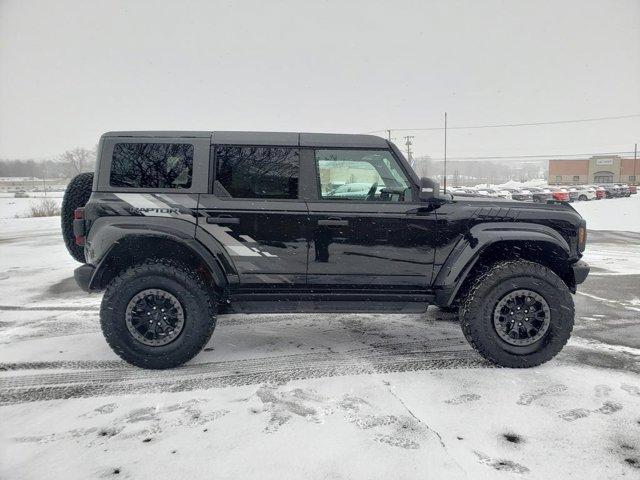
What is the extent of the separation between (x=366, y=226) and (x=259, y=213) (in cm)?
91

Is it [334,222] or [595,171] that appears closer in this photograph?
[334,222]

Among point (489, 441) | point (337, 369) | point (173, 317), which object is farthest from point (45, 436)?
point (489, 441)

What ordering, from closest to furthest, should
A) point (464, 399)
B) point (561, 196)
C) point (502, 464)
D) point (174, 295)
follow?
point (502, 464) → point (464, 399) → point (174, 295) → point (561, 196)

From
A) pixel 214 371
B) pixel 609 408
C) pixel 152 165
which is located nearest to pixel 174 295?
pixel 214 371

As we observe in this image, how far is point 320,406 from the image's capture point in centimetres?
306

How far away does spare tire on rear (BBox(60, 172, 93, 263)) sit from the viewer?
4145mm

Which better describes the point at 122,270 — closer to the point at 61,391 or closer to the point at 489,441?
the point at 61,391

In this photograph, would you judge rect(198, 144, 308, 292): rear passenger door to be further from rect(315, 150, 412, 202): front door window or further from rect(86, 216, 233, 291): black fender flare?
rect(315, 150, 412, 202): front door window

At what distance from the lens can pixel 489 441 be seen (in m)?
2.65

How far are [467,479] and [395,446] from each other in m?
0.44

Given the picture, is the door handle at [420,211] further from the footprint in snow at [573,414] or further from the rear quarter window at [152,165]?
the rear quarter window at [152,165]

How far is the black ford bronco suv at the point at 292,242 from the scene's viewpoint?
3615 mm

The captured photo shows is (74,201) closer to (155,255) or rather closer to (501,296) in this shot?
(155,255)

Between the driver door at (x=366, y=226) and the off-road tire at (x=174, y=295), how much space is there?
957 mm
